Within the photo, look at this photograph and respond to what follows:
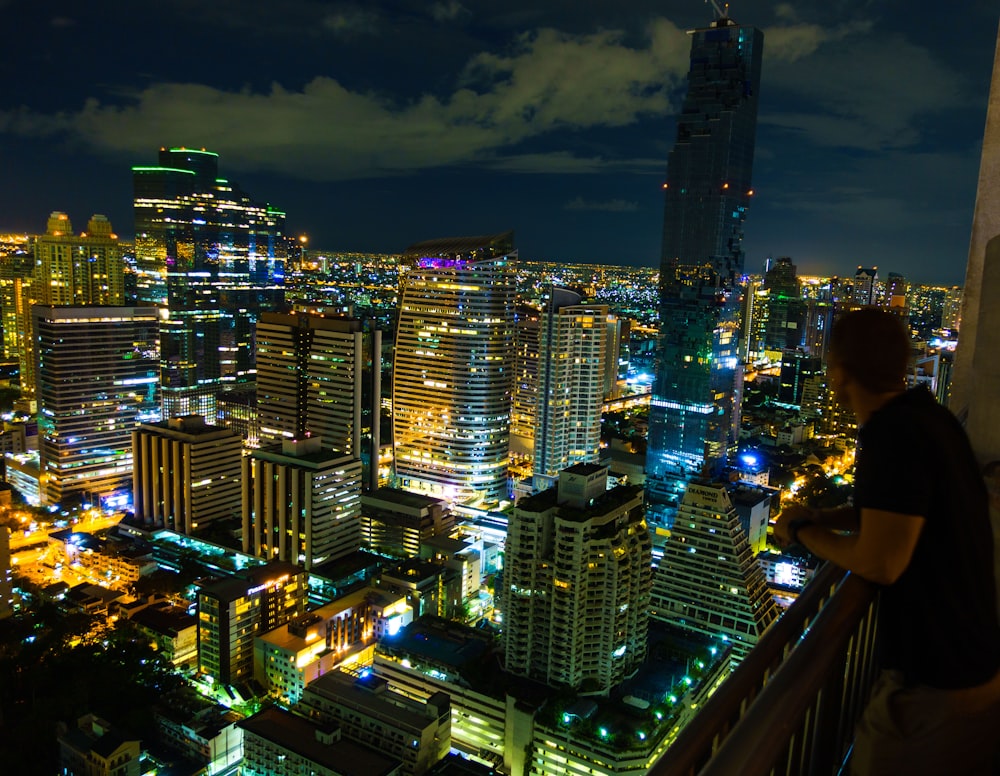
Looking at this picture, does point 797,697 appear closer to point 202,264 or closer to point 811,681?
point 811,681

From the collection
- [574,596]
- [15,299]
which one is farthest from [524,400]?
[15,299]

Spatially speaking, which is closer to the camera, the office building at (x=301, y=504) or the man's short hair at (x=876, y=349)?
the man's short hair at (x=876, y=349)

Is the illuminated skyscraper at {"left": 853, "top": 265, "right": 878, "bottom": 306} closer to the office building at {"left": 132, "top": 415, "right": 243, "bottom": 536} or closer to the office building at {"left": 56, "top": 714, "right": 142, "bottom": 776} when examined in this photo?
the office building at {"left": 132, "top": 415, "right": 243, "bottom": 536}

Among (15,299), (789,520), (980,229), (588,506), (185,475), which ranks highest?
(980,229)

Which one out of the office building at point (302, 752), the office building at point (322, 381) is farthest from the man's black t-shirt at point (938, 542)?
the office building at point (322, 381)

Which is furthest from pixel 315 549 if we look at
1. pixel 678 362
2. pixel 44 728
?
pixel 678 362

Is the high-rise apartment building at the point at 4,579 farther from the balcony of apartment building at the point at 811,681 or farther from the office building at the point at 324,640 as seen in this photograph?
the balcony of apartment building at the point at 811,681

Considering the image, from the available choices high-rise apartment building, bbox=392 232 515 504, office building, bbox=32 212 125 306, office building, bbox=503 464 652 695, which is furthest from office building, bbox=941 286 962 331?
office building, bbox=32 212 125 306
